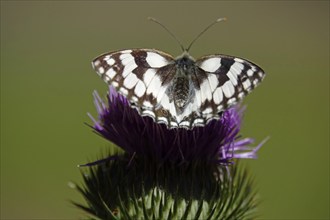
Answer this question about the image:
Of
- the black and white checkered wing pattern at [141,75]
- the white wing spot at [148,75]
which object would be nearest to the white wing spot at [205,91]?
the black and white checkered wing pattern at [141,75]

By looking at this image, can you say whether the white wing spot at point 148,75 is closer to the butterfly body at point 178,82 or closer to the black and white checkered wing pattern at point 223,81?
the butterfly body at point 178,82

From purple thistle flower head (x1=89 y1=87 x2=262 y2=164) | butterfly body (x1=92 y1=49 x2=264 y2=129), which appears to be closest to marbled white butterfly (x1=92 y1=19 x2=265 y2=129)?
butterfly body (x1=92 y1=49 x2=264 y2=129)

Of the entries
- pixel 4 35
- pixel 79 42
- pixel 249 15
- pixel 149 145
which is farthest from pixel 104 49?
pixel 149 145

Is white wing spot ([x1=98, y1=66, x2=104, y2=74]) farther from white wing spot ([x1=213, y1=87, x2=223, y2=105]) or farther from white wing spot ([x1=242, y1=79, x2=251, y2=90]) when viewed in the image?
white wing spot ([x1=242, y1=79, x2=251, y2=90])

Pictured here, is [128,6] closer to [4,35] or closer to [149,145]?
[4,35]

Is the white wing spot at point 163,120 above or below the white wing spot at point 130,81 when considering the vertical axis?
below
